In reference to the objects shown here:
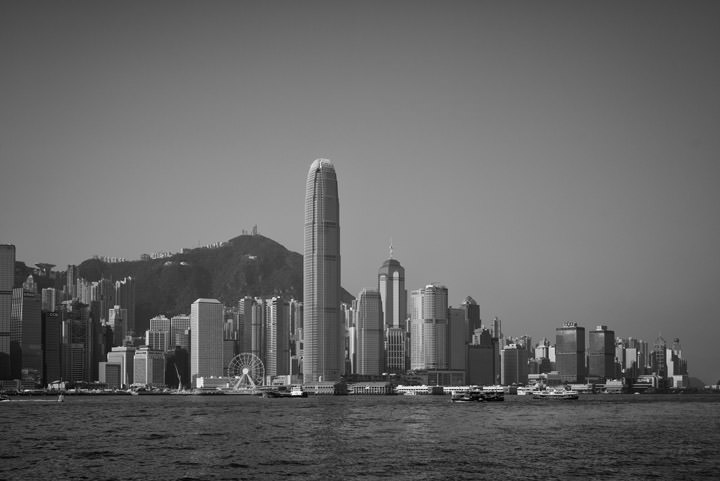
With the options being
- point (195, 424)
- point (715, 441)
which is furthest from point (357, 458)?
Answer: point (195, 424)

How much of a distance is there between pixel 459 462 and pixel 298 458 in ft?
45.6

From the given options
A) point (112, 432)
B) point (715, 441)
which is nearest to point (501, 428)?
point (715, 441)

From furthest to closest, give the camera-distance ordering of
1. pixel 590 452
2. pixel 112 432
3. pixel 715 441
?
pixel 112 432 → pixel 715 441 → pixel 590 452

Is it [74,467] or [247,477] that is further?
[74,467]

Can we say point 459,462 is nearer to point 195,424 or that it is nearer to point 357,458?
point 357,458

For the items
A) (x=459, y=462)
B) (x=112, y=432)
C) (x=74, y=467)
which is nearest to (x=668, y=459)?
(x=459, y=462)

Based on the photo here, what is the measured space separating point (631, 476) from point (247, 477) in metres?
28.4

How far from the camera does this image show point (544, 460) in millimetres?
83938

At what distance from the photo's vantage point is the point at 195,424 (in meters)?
136

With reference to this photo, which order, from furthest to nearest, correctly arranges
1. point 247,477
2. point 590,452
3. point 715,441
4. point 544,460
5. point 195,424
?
point 195,424 < point 715,441 < point 590,452 < point 544,460 < point 247,477

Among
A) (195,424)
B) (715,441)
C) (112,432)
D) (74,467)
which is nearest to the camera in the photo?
(74,467)

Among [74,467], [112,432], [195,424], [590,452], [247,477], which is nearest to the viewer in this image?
[247,477]

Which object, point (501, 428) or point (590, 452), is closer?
point (590, 452)

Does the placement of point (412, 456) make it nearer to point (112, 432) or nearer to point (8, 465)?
point (8, 465)
